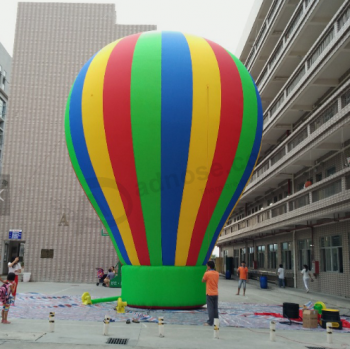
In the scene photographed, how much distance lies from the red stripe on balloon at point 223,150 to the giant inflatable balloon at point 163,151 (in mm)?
29

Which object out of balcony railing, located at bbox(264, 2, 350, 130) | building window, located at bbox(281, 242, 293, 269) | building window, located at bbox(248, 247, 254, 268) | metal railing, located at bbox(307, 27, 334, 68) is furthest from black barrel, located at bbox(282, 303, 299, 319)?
building window, located at bbox(248, 247, 254, 268)

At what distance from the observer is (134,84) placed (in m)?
11.7

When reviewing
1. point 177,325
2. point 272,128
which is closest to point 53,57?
point 272,128

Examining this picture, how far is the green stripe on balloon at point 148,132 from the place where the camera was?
1147cm

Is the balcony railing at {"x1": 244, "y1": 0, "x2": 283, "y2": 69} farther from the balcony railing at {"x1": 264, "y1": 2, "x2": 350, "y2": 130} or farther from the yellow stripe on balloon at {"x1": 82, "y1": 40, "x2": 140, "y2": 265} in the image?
the yellow stripe on balloon at {"x1": 82, "y1": 40, "x2": 140, "y2": 265}

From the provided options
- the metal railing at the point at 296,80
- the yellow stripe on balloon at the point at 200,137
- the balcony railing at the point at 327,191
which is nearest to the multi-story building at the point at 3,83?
the metal railing at the point at 296,80

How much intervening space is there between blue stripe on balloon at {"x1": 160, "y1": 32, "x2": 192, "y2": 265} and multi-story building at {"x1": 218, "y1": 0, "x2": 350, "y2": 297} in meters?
7.40

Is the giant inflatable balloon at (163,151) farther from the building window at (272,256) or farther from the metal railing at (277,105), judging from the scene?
the building window at (272,256)

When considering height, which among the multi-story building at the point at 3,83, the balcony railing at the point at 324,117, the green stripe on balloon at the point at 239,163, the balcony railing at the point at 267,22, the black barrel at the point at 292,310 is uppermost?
the multi-story building at the point at 3,83

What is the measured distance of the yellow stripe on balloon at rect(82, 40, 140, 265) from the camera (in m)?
11.8

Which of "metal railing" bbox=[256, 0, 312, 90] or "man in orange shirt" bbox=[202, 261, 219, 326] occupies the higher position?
"metal railing" bbox=[256, 0, 312, 90]

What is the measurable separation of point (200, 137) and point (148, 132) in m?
1.43

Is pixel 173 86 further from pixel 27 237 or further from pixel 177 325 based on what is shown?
pixel 27 237

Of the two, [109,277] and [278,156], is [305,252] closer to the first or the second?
[278,156]
